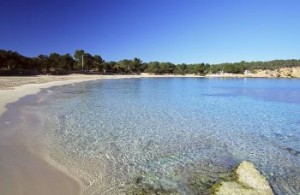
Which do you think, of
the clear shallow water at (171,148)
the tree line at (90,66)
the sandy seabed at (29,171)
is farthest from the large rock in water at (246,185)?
the tree line at (90,66)

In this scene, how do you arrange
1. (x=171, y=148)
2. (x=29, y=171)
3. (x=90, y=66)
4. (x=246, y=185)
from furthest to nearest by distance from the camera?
(x=90, y=66) < (x=171, y=148) < (x=29, y=171) < (x=246, y=185)

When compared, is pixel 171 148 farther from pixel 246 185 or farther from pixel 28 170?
pixel 28 170

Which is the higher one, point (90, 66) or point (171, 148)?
point (90, 66)

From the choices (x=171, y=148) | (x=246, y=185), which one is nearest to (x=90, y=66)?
(x=171, y=148)

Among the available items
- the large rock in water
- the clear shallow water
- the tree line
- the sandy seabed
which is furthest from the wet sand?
the tree line

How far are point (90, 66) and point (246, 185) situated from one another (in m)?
107

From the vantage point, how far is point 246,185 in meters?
6.79

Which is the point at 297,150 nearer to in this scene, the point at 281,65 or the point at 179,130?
the point at 179,130

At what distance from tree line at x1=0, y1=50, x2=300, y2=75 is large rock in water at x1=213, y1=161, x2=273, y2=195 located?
68.9 metres

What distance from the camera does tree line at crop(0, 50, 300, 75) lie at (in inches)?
2869

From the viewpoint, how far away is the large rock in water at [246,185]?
6469 millimetres

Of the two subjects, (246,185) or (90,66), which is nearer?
(246,185)

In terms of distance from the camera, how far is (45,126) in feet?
45.1

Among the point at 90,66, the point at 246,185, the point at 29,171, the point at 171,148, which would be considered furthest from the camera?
the point at 90,66
